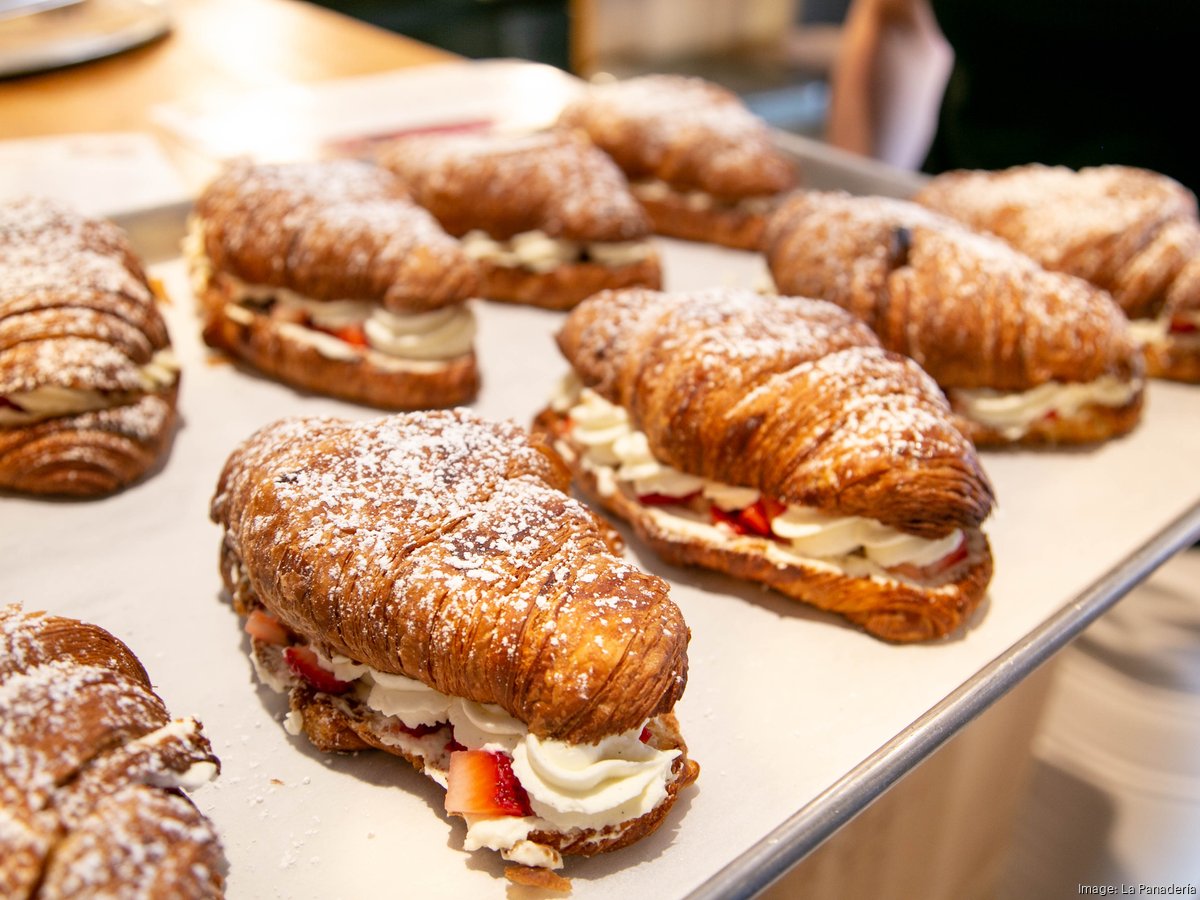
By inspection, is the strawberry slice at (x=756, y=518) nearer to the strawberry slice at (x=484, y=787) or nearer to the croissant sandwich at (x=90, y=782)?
the strawberry slice at (x=484, y=787)

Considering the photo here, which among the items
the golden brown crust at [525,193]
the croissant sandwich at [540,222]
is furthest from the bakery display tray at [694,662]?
the golden brown crust at [525,193]

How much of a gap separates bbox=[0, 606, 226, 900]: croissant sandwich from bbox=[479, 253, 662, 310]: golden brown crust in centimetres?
186

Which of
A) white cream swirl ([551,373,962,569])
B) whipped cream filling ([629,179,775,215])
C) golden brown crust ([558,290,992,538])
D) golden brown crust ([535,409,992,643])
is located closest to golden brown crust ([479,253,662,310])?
whipped cream filling ([629,179,775,215])

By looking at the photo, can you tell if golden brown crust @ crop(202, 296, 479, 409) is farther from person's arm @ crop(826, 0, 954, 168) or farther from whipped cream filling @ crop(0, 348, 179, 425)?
person's arm @ crop(826, 0, 954, 168)

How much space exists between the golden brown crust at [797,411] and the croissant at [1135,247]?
0.95 metres

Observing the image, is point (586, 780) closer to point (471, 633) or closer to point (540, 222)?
point (471, 633)

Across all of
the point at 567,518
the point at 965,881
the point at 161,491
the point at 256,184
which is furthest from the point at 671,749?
the point at 256,184

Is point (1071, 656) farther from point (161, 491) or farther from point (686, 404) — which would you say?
point (161, 491)

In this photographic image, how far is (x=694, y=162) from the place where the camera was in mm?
3539

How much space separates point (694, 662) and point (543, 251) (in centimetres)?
154

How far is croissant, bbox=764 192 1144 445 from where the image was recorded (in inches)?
101

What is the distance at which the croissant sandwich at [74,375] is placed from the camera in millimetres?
2246

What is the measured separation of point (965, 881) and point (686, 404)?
1112 mm

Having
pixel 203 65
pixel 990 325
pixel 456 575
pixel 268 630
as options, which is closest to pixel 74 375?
pixel 268 630
